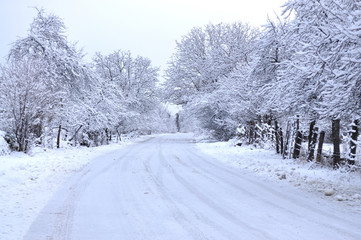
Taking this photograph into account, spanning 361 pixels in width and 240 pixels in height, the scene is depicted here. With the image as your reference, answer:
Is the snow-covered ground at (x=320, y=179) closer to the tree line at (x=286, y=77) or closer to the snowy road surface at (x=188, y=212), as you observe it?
the snowy road surface at (x=188, y=212)

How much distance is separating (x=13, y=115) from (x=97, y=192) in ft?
28.1

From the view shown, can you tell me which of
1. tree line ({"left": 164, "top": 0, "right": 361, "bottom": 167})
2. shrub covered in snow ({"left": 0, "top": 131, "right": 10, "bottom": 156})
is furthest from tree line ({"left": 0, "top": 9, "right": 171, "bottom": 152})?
tree line ({"left": 164, "top": 0, "right": 361, "bottom": 167})

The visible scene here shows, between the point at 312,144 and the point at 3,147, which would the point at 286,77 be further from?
the point at 3,147

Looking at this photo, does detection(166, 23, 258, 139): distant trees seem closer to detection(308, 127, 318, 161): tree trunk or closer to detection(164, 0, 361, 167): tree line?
detection(164, 0, 361, 167): tree line

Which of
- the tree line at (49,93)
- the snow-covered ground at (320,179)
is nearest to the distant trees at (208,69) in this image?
the tree line at (49,93)

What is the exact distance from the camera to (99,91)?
2222 centimetres

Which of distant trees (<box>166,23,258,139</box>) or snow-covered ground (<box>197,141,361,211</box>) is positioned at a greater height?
distant trees (<box>166,23,258,139</box>)

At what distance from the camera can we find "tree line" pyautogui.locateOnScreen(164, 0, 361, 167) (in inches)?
235

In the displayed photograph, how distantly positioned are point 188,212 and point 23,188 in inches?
169

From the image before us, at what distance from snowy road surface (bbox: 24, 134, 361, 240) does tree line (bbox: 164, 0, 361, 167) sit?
230 cm

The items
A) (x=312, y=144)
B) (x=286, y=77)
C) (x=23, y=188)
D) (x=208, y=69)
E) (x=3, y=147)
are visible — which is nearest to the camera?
(x=23, y=188)

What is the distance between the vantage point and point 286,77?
27.3 feet

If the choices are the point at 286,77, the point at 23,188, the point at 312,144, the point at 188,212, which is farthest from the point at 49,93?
the point at 312,144

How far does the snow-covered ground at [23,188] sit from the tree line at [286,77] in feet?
19.6
